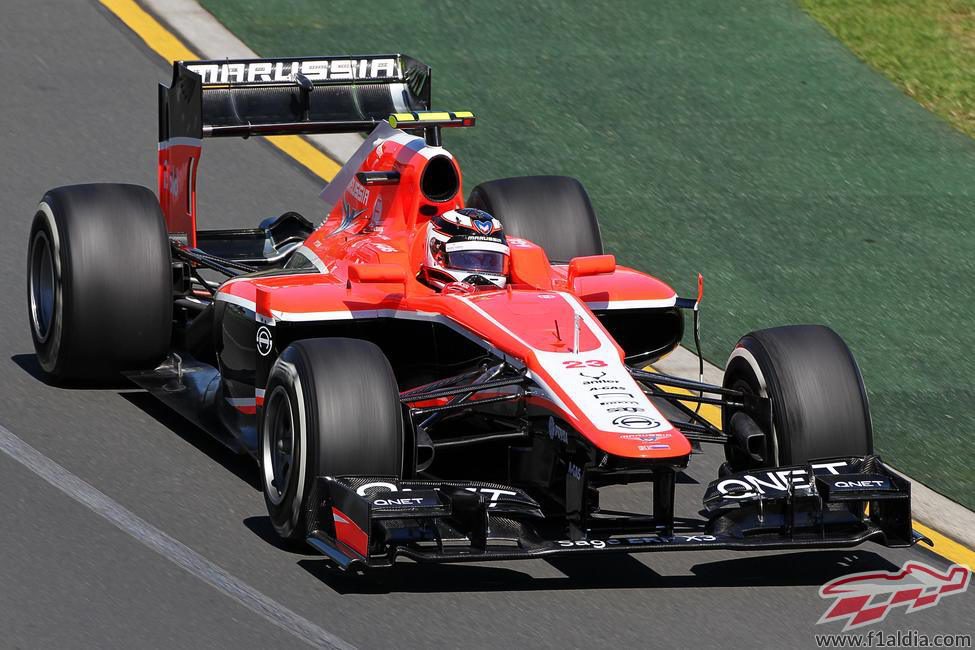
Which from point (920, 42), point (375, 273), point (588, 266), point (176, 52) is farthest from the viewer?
point (920, 42)

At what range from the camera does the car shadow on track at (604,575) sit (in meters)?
7.63

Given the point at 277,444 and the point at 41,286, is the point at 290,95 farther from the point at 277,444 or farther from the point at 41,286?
the point at 277,444

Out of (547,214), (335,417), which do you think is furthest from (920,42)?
(335,417)

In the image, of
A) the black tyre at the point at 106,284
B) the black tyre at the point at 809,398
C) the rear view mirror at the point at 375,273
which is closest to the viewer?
the black tyre at the point at 809,398

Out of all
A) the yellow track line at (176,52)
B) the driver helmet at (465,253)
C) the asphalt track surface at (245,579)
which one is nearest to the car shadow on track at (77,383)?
the asphalt track surface at (245,579)

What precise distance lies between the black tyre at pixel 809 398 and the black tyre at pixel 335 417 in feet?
5.63

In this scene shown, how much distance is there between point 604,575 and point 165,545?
1.88 meters

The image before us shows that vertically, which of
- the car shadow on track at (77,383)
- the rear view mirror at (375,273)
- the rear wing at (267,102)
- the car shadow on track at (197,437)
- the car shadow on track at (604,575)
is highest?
the rear wing at (267,102)

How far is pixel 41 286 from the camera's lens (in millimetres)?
10188

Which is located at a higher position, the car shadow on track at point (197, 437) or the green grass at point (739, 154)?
the green grass at point (739, 154)

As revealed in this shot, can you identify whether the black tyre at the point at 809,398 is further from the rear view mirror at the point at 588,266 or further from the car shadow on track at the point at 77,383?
the car shadow on track at the point at 77,383

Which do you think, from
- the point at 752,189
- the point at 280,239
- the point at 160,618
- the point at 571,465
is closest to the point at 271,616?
the point at 160,618

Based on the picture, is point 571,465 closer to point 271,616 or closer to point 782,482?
point 782,482

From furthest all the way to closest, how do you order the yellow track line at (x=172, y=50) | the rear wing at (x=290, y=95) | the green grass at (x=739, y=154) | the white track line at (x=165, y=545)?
the yellow track line at (x=172, y=50), the green grass at (x=739, y=154), the rear wing at (x=290, y=95), the white track line at (x=165, y=545)
